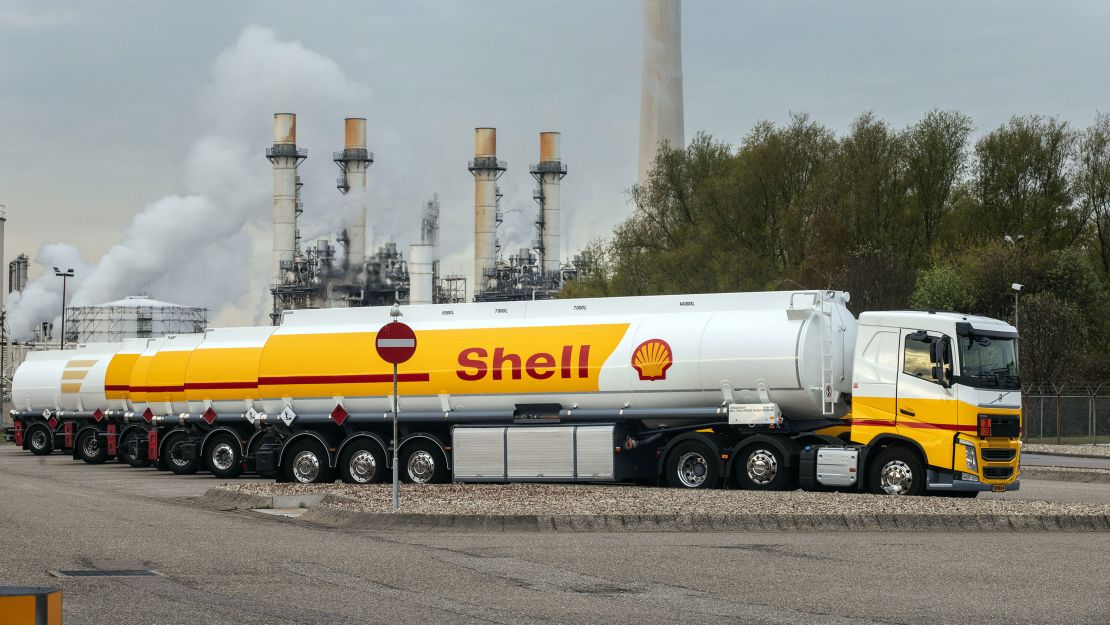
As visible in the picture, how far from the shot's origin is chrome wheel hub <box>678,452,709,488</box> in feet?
82.3

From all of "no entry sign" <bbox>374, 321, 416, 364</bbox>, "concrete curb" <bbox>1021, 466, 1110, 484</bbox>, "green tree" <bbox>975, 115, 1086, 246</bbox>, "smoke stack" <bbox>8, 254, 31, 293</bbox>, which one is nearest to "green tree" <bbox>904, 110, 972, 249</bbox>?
"green tree" <bbox>975, 115, 1086, 246</bbox>

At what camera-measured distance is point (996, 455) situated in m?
22.8

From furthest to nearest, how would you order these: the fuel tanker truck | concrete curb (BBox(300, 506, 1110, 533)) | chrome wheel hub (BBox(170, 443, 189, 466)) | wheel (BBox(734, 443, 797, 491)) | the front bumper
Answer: chrome wheel hub (BBox(170, 443, 189, 466)) → wheel (BBox(734, 443, 797, 491)) → the fuel tanker truck → the front bumper → concrete curb (BBox(300, 506, 1110, 533))

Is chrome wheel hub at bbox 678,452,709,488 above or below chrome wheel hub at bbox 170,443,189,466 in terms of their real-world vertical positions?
above

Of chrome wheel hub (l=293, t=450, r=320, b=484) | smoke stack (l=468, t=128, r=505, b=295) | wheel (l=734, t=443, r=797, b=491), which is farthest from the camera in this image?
smoke stack (l=468, t=128, r=505, b=295)

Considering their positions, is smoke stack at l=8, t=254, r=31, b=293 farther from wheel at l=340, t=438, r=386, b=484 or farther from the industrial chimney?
wheel at l=340, t=438, r=386, b=484

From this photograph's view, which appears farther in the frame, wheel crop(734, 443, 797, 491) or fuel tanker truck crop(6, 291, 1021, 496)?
wheel crop(734, 443, 797, 491)

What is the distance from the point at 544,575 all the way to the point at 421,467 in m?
14.5

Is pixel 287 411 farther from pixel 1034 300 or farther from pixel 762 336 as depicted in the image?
pixel 1034 300

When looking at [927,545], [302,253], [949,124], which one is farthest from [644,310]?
[302,253]

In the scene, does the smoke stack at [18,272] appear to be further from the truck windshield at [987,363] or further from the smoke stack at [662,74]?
the truck windshield at [987,363]

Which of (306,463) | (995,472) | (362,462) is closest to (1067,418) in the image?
(995,472)

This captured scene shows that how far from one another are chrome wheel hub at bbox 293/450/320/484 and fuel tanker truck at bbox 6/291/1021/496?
4 centimetres

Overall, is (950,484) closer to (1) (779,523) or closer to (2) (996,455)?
(2) (996,455)
